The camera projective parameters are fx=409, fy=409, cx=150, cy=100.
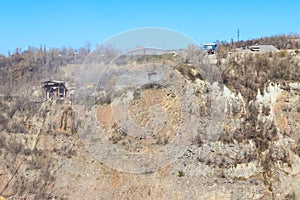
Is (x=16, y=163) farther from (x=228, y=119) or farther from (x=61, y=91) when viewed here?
(x=228, y=119)

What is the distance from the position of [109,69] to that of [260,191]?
8.14 metres

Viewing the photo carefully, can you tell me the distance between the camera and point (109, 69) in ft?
59.2

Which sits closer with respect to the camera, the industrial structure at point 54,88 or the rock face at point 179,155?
the rock face at point 179,155

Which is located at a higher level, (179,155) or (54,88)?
(54,88)

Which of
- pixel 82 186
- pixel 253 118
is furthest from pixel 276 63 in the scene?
pixel 82 186

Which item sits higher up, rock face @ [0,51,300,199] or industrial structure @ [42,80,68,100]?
industrial structure @ [42,80,68,100]

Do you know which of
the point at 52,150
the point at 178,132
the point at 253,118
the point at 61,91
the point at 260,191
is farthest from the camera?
the point at 61,91

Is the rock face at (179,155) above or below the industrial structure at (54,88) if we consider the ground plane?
below

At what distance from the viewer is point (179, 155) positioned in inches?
Result: 609

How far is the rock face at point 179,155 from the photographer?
14773 mm

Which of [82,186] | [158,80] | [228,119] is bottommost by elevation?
[82,186]

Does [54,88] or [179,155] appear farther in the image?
[54,88]

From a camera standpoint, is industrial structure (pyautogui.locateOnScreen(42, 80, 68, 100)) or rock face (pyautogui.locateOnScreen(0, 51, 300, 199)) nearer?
rock face (pyautogui.locateOnScreen(0, 51, 300, 199))

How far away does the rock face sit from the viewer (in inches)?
582
